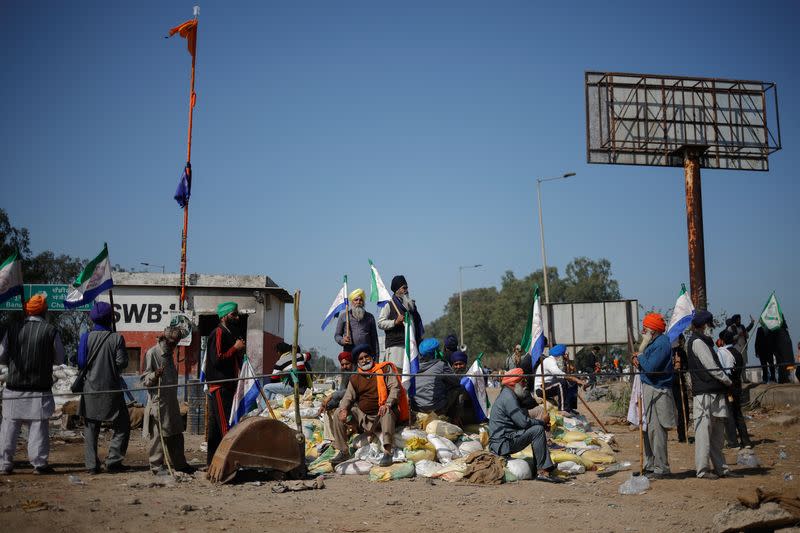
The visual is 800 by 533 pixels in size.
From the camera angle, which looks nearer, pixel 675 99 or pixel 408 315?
pixel 408 315

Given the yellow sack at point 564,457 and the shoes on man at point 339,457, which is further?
the yellow sack at point 564,457

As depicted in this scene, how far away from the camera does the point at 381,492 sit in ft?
25.5

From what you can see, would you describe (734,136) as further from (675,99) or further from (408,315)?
(408,315)

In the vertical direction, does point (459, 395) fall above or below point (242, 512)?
above

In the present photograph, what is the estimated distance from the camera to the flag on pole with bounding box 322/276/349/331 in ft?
38.2

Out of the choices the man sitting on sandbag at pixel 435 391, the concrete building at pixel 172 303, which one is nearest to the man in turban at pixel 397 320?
the man sitting on sandbag at pixel 435 391

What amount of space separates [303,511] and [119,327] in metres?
18.9

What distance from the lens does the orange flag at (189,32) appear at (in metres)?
17.9

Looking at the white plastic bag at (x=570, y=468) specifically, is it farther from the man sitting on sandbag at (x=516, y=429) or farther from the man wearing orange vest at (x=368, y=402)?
the man wearing orange vest at (x=368, y=402)

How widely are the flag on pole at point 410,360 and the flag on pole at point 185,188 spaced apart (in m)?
8.01

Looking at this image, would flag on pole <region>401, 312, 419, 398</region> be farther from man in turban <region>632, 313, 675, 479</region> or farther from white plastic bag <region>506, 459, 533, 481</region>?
man in turban <region>632, 313, 675, 479</region>

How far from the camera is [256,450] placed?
8008mm

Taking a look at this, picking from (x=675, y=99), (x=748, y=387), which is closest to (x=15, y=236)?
(x=675, y=99)

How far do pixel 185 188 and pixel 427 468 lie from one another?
10.2 meters
